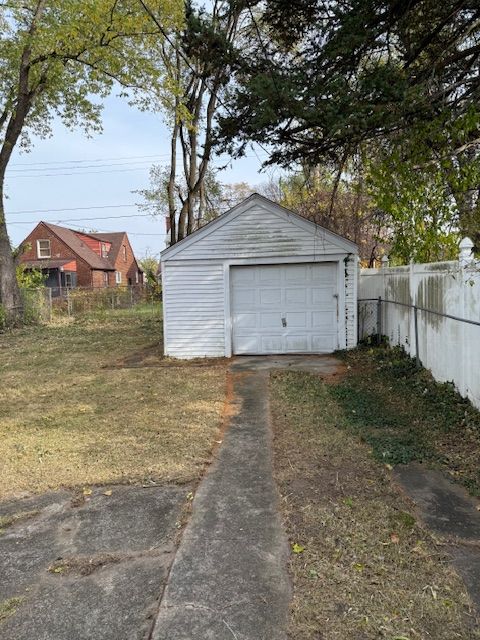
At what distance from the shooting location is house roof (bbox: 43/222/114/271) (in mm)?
36938

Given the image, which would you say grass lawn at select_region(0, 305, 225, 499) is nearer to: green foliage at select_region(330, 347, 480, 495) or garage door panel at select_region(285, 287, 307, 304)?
green foliage at select_region(330, 347, 480, 495)

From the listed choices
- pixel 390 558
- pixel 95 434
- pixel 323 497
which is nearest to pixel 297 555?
pixel 390 558

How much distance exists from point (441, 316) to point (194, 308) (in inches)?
224

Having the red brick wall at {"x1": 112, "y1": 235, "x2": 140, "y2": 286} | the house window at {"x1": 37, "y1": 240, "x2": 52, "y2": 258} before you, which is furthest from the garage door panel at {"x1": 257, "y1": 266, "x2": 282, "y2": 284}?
the red brick wall at {"x1": 112, "y1": 235, "x2": 140, "y2": 286}

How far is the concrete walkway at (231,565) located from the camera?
7.26 ft

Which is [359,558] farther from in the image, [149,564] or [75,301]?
[75,301]

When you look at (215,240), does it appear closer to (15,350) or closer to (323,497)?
(15,350)

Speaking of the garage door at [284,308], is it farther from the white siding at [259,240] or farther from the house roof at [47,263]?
the house roof at [47,263]

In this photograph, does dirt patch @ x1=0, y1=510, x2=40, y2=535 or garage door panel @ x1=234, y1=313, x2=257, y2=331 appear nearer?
dirt patch @ x1=0, y1=510, x2=40, y2=535

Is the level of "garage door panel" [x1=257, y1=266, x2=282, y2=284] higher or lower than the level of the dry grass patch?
higher

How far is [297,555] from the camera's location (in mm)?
2766

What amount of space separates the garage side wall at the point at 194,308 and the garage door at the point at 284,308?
1.16 feet

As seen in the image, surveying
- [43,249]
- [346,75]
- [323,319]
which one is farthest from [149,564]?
[43,249]

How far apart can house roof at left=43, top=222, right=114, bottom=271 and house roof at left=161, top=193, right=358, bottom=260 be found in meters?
28.6
